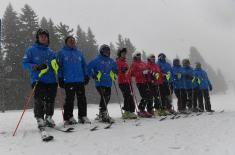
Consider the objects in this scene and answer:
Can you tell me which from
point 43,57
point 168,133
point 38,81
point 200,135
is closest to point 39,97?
point 38,81

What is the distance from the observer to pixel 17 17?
4844 centimetres

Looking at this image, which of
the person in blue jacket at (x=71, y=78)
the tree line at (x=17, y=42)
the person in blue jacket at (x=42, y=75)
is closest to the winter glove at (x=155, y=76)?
the person in blue jacket at (x=71, y=78)

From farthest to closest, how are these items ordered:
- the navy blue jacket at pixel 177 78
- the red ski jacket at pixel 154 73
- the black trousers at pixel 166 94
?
the navy blue jacket at pixel 177 78
the black trousers at pixel 166 94
the red ski jacket at pixel 154 73

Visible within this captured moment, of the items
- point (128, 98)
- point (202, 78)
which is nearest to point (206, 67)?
point (202, 78)

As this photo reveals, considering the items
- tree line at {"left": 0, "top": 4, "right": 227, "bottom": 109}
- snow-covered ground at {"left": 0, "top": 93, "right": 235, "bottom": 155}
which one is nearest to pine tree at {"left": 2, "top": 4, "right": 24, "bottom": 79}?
tree line at {"left": 0, "top": 4, "right": 227, "bottom": 109}

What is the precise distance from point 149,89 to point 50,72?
15.8 feet

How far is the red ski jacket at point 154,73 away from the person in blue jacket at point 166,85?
17.6 inches

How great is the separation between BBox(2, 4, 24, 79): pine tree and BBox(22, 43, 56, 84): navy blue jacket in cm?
3354

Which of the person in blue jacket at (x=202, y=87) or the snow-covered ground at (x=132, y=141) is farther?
the person in blue jacket at (x=202, y=87)

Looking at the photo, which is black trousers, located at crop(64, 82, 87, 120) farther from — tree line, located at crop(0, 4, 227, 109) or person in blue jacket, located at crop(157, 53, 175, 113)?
tree line, located at crop(0, 4, 227, 109)

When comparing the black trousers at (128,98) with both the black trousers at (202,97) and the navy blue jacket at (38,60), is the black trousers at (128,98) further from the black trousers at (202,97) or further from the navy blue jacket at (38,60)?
the black trousers at (202,97)

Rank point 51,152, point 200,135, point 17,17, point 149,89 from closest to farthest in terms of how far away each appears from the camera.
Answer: point 51,152 < point 200,135 < point 149,89 < point 17,17

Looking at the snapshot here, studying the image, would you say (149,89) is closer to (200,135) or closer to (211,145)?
(200,135)

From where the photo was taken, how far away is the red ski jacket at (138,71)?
1306 cm
